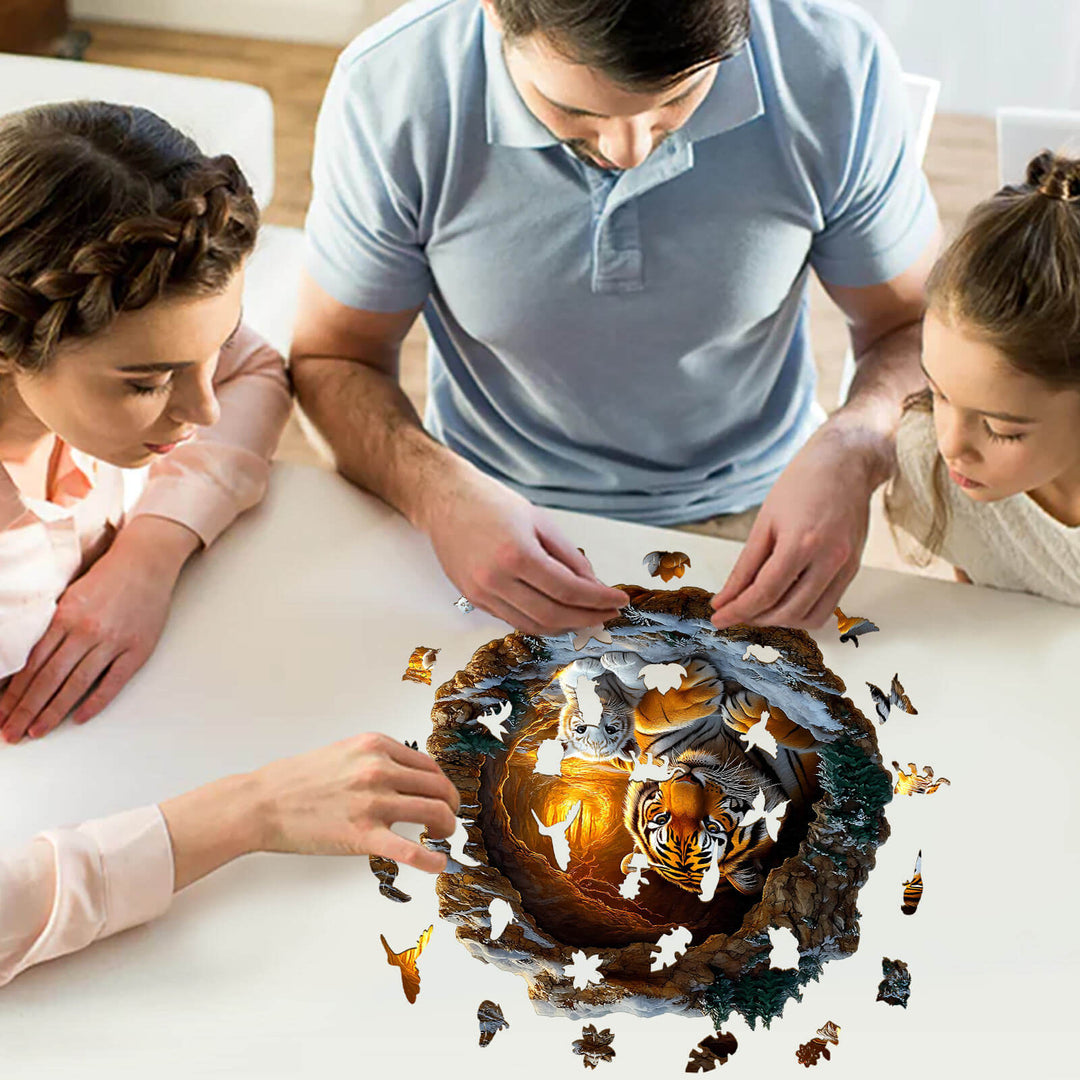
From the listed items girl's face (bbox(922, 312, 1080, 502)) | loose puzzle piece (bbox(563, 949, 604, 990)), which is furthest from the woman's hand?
girl's face (bbox(922, 312, 1080, 502))

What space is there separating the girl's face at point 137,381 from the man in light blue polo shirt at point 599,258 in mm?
203

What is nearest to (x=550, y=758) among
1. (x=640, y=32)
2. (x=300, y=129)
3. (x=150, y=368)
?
(x=150, y=368)

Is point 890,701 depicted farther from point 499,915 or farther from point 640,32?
point 640,32

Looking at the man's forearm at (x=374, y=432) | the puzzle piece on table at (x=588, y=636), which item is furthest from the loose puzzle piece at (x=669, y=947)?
the man's forearm at (x=374, y=432)

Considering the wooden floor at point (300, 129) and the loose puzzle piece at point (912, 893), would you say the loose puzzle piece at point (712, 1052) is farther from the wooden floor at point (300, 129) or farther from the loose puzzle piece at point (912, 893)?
the wooden floor at point (300, 129)

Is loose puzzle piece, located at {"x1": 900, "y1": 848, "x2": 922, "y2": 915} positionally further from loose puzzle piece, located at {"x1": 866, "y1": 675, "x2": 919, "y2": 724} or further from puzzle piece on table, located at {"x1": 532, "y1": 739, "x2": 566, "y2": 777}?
puzzle piece on table, located at {"x1": 532, "y1": 739, "x2": 566, "y2": 777}

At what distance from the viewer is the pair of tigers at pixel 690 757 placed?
878 mm

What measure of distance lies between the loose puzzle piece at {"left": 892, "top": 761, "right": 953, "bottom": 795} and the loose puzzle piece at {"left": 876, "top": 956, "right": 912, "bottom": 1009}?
12 cm

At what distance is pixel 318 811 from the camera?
892 mm

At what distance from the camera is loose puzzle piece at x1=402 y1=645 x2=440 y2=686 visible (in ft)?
3.23

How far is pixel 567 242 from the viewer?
3.98 feet

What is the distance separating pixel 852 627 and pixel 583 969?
0.34 metres

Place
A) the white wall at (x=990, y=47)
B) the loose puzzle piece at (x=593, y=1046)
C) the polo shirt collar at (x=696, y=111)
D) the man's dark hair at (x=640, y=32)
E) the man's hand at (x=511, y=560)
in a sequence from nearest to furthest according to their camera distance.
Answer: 1. the loose puzzle piece at (x=593, y=1046)
2. the man's dark hair at (x=640, y=32)
3. the man's hand at (x=511, y=560)
4. the polo shirt collar at (x=696, y=111)
5. the white wall at (x=990, y=47)

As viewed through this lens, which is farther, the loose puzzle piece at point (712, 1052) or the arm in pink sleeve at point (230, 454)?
the arm in pink sleeve at point (230, 454)
